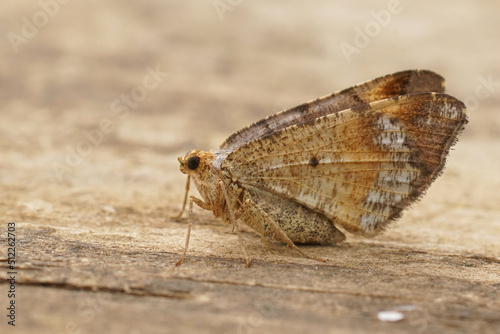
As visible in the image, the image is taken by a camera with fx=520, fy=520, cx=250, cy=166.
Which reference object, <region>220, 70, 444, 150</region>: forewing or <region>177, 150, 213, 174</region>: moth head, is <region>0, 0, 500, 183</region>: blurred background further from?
<region>220, 70, 444, 150</region>: forewing

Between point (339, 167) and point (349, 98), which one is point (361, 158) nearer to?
point (339, 167)

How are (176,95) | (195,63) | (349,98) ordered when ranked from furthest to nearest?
(195,63)
(176,95)
(349,98)

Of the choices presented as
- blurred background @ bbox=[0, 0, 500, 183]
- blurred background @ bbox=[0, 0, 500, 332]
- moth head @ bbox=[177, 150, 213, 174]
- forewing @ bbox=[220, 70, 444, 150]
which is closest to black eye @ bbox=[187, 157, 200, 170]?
moth head @ bbox=[177, 150, 213, 174]

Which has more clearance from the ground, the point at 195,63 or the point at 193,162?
the point at 195,63

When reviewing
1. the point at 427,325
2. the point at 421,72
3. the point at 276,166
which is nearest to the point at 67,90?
the point at 276,166

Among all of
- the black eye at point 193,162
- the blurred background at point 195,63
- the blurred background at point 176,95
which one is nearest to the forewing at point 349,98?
the black eye at point 193,162

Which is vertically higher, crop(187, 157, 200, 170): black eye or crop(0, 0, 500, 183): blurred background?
crop(0, 0, 500, 183): blurred background

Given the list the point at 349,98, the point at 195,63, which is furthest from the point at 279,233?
the point at 195,63
